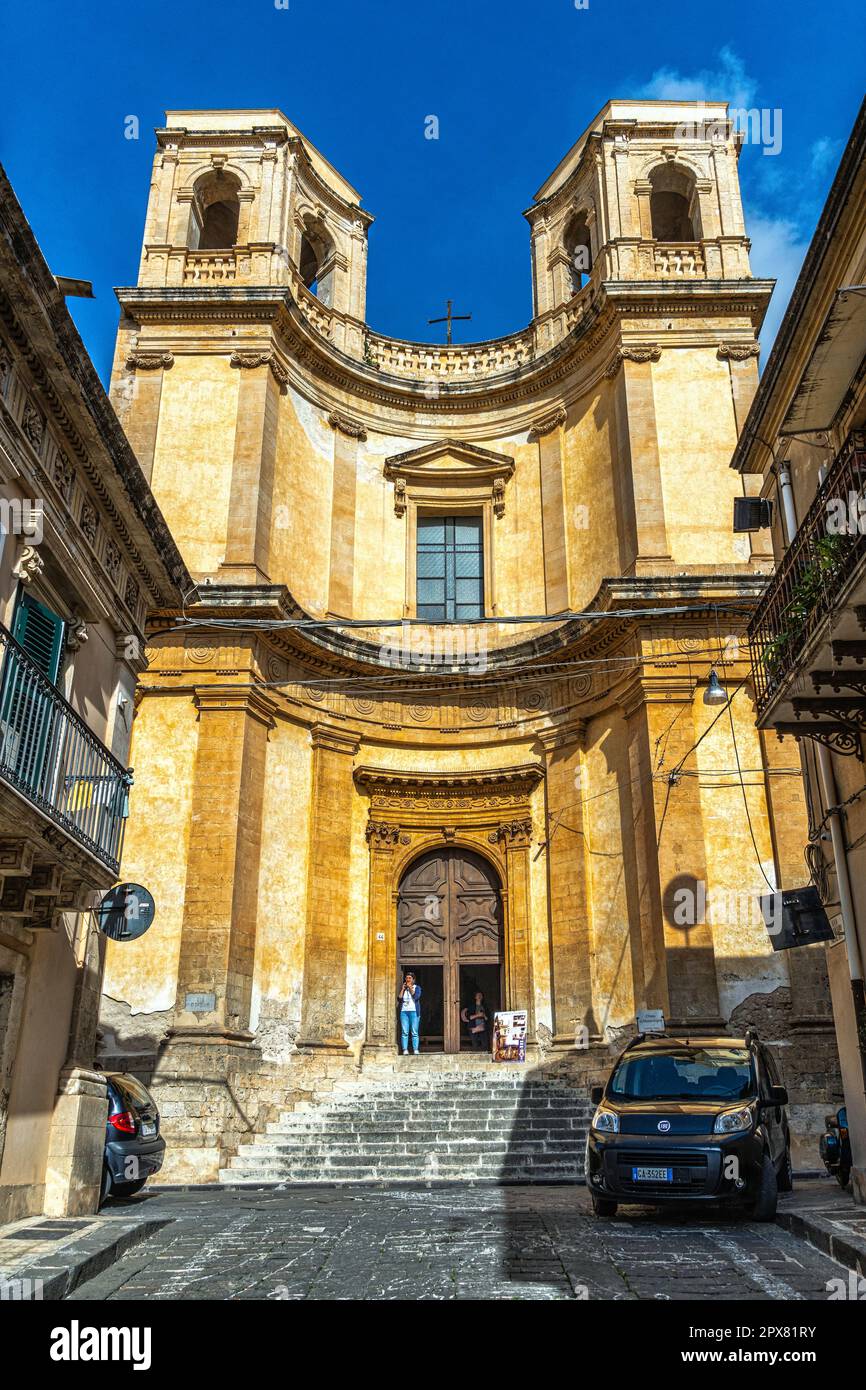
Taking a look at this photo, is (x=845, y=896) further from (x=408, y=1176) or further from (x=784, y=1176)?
(x=408, y=1176)

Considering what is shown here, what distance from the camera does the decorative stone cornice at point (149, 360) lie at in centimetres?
2103

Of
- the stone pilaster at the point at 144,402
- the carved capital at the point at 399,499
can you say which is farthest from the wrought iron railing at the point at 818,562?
the stone pilaster at the point at 144,402

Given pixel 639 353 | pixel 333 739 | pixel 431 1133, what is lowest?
pixel 431 1133

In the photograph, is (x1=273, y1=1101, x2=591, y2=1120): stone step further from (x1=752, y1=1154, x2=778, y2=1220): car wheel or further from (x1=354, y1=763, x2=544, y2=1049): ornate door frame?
(x1=752, y1=1154, x2=778, y2=1220): car wheel

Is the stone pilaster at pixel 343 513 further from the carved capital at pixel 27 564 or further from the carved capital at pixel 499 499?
the carved capital at pixel 27 564

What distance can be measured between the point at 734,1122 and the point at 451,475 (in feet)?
51.9

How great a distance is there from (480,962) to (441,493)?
9.46m

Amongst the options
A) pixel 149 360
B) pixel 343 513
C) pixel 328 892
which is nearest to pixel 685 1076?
pixel 328 892

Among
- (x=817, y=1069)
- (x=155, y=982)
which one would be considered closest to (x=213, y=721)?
(x=155, y=982)

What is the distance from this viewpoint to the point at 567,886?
62.4 feet

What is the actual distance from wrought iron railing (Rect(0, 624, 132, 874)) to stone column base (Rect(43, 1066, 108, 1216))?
2141mm

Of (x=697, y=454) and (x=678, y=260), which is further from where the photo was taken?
(x=678, y=260)

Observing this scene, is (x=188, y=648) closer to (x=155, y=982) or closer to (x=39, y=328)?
(x=155, y=982)
